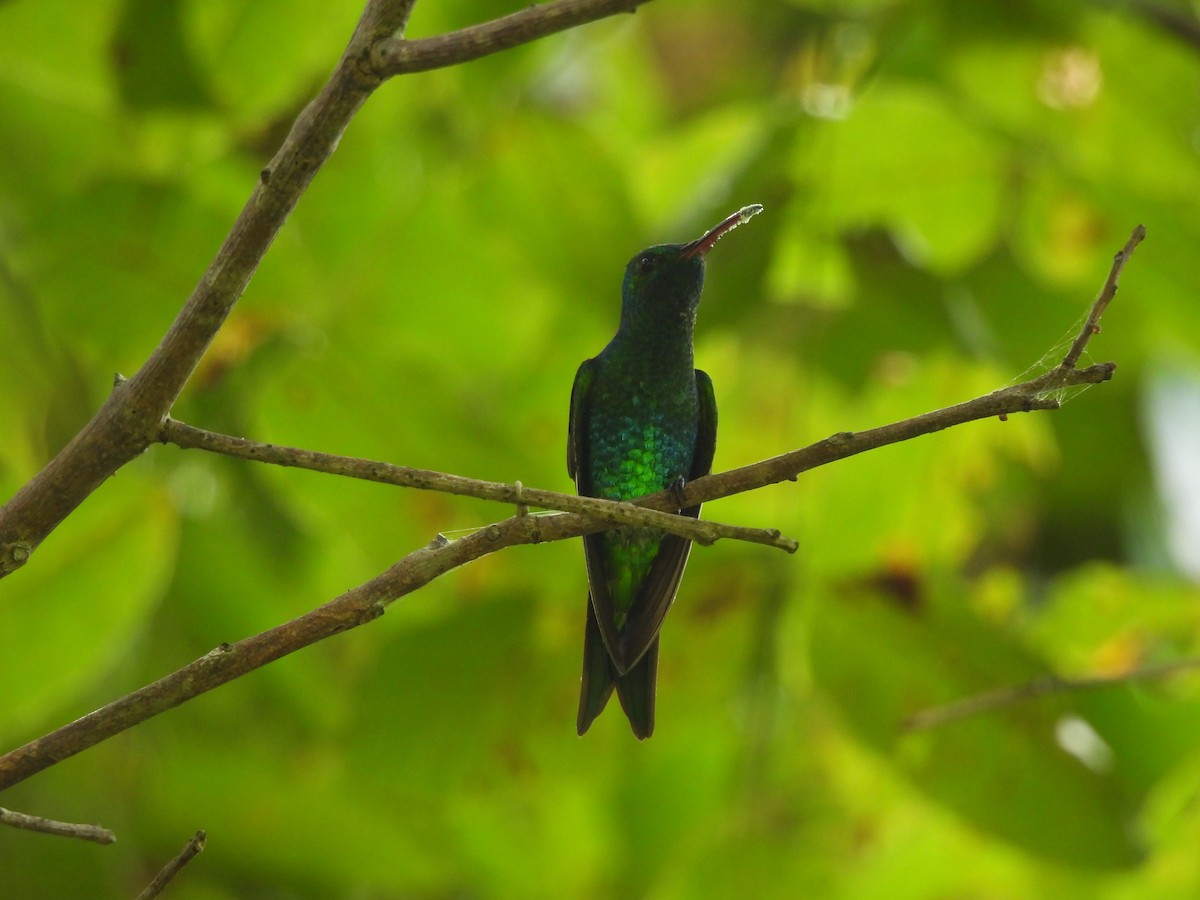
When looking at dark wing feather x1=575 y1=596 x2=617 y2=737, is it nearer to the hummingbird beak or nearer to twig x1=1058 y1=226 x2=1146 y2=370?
the hummingbird beak

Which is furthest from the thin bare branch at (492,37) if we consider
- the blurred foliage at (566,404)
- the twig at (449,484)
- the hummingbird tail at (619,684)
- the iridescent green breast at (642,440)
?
the iridescent green breast at (642,440)

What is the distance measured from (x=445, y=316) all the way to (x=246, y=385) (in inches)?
29.8

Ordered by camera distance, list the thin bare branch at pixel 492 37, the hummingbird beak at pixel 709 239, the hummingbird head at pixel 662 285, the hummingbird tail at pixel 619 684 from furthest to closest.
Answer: the hummingbird head at pixel 662 285 → the hummingbird tail at pixel 619 684 → the hummingbird beak at pixel 709 239 → the thin bare branch at pixel 492 37

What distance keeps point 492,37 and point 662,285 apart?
1.10 m

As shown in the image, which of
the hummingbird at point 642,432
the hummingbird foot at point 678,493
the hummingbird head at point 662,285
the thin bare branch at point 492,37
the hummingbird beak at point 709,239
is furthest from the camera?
the hummingbird head at point 662,285

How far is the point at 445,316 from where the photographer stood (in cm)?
322

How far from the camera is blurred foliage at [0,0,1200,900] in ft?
7.69

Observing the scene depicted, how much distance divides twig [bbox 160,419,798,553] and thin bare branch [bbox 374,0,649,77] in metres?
0.37

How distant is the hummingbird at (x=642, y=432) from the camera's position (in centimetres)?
210

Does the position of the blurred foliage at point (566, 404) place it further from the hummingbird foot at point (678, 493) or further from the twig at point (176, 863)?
the twig at point (176, 863)

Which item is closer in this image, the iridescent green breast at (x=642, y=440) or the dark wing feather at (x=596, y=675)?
the dark wing feather at (x=596, y=675)

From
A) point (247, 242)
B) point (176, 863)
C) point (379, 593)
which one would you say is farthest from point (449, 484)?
point (176, 863)

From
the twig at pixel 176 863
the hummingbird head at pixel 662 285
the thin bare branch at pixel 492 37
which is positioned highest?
the hummingbird head at pixel 662 285

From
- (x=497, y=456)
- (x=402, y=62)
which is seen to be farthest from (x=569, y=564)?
(x=402, y=62)
